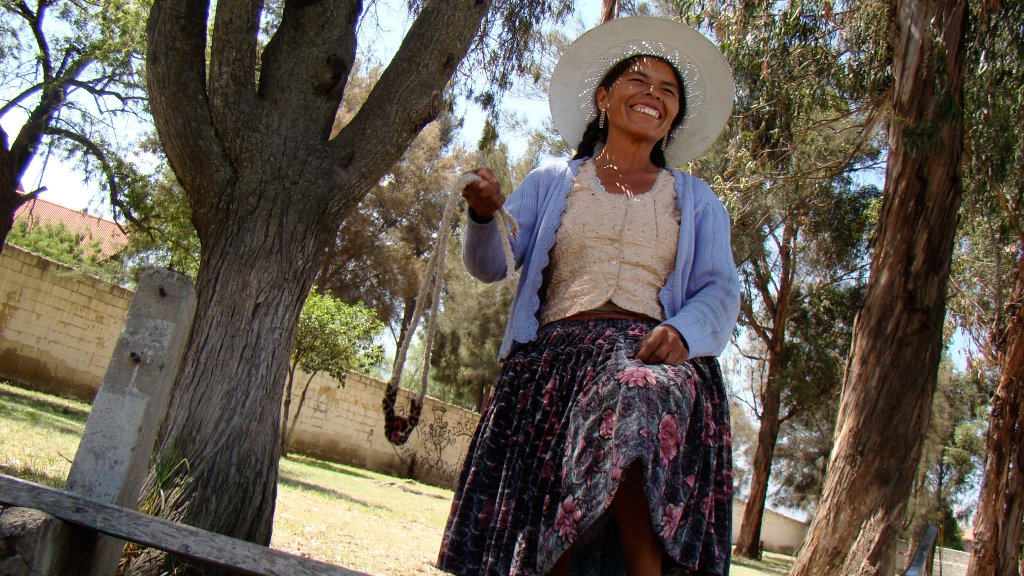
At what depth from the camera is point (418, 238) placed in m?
22.1

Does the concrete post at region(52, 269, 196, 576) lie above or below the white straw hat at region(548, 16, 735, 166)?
below

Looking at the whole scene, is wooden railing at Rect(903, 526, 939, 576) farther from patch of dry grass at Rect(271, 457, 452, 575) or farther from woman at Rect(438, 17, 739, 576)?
patch of dry grass at Rect(271, 457, 452, 575)

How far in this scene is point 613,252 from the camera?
231 centimetres

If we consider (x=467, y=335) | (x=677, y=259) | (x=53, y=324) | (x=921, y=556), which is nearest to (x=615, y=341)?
(x=677, y=259)

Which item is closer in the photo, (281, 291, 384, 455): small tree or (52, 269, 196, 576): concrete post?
(52, 269, 196, 576): concrete post

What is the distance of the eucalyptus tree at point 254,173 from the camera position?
10.5 ft

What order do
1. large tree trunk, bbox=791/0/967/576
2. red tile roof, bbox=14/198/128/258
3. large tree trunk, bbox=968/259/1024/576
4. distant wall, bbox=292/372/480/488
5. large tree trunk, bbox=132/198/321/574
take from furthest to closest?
1. red tile roof, bbox=14/198/128/258
2. distant wall, bbox=292/372/480/488
3. large tree trunk, bbox=968/259/1024/576
4. large tree trunk, bbox=791/0/967/576
5. large tree trunk, bbox=132/198/321/574

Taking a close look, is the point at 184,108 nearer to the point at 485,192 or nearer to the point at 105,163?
the point at 485,192

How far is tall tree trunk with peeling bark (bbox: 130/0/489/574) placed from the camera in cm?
321

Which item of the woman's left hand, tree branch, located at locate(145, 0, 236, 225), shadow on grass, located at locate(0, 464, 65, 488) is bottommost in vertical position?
shadow on grass, located at locate(0, 464, 65, 488)

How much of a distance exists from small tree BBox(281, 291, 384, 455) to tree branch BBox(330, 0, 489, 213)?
32.1 ft

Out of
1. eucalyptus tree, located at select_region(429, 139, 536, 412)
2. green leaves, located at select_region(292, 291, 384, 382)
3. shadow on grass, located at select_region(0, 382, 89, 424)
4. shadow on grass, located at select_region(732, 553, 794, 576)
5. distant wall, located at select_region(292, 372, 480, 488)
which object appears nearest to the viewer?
shadow on grass, located at select_region(0, 382, 89, 424)

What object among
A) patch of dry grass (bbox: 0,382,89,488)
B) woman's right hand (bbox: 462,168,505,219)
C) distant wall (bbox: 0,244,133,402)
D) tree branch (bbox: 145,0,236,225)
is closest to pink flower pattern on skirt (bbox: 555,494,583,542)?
woman's right hand (bbox: 462,168,505,219)

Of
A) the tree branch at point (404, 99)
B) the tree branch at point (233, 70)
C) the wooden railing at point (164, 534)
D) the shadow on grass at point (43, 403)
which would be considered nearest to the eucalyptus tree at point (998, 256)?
the tree branch at point (404, 99)
